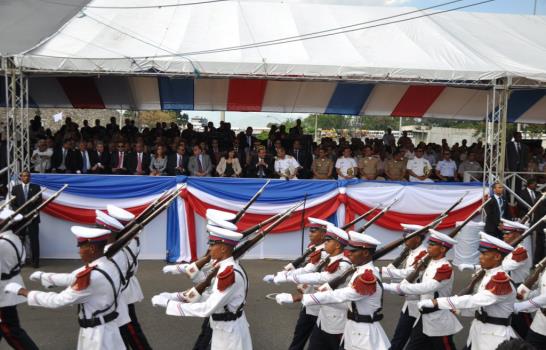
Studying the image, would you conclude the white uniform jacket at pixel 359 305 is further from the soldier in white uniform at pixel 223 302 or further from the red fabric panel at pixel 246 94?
the red fabric panel at pixel 246 94

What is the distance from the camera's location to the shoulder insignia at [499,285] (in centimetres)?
471

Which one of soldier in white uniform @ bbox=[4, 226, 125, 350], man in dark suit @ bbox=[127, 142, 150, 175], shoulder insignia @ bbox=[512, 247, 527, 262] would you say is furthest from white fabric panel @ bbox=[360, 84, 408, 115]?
soldier in white uniform @ bbox=[4, 226, 125, 350]

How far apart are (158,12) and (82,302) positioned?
9.01 meters

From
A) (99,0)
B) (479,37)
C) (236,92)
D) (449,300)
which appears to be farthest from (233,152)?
(449,300)

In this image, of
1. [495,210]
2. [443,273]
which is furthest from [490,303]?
[495,210]

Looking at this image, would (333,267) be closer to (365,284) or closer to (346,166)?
(365,284)

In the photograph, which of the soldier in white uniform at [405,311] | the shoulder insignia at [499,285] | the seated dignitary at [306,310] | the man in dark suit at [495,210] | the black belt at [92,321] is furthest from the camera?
the man in dark suit at [495,210]

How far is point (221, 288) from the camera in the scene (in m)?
4.38

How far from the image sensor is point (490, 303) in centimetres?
469

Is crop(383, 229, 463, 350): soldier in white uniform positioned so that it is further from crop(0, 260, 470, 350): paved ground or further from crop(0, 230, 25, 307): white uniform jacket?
crop(0, 230, 25, 307): white uniform jacket

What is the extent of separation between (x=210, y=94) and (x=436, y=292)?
31.1ft

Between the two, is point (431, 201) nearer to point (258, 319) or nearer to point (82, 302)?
point (258, 319)

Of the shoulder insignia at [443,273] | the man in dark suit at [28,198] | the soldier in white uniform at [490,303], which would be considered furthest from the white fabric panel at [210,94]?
the soldier in white uniform at [490,303]

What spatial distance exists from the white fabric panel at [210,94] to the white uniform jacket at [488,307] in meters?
9.56
